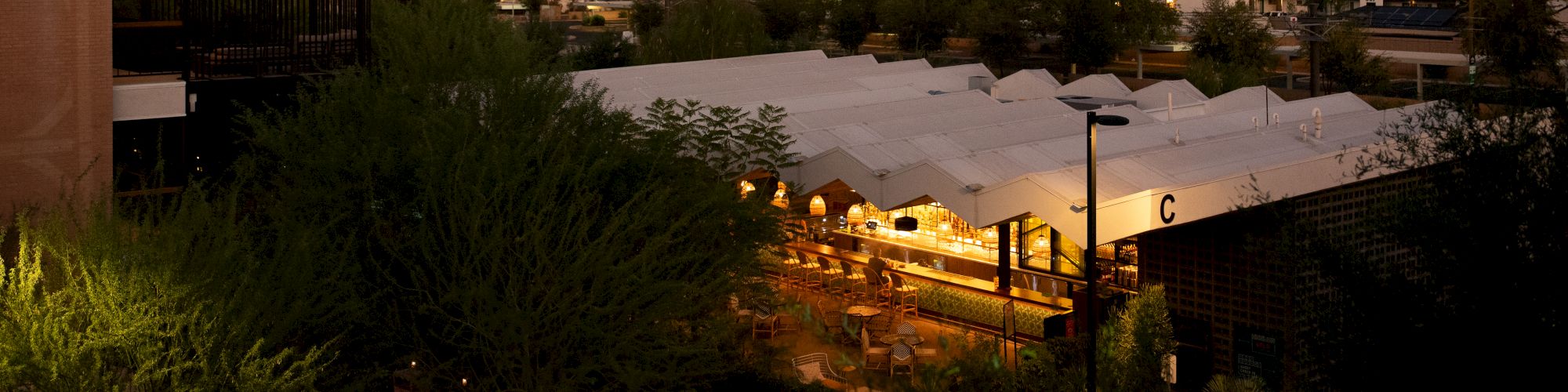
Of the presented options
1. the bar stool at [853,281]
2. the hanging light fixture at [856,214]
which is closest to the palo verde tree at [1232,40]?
the hanging light fixture at [856,214]

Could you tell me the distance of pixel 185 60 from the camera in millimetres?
17906

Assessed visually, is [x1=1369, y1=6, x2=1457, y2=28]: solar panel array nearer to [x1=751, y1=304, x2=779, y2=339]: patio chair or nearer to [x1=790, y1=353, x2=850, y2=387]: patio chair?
[x1=751, y1=304, x2=779, y2=339]: patio chair

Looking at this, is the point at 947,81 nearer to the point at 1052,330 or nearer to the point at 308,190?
the point at 1052,330

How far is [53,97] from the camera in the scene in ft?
53.3

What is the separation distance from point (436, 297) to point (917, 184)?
5935 mm

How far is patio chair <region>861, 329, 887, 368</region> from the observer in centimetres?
1784

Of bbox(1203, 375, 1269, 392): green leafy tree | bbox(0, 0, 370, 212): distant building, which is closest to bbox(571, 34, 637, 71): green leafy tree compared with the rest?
bbox(0, 0, 370, 212): distant building

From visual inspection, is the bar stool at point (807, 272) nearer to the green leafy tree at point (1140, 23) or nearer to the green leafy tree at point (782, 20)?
the green leafy tree at point (1140, 23)

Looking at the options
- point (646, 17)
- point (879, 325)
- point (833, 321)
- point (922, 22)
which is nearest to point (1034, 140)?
point (879, 325)

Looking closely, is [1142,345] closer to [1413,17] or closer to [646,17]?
[646,17]

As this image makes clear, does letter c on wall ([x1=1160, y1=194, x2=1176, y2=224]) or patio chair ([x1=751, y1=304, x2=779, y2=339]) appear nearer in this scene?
letter c on wall ([x1=1160, y1=194, x2=1176, y2=224])

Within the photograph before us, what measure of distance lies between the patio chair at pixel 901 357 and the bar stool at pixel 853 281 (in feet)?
13.3

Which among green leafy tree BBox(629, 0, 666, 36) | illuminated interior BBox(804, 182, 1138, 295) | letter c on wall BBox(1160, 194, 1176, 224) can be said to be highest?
green leafy tree BBox(629, 0, 666, 36)

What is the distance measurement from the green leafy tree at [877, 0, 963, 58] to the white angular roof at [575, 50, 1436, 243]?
2610 cm
